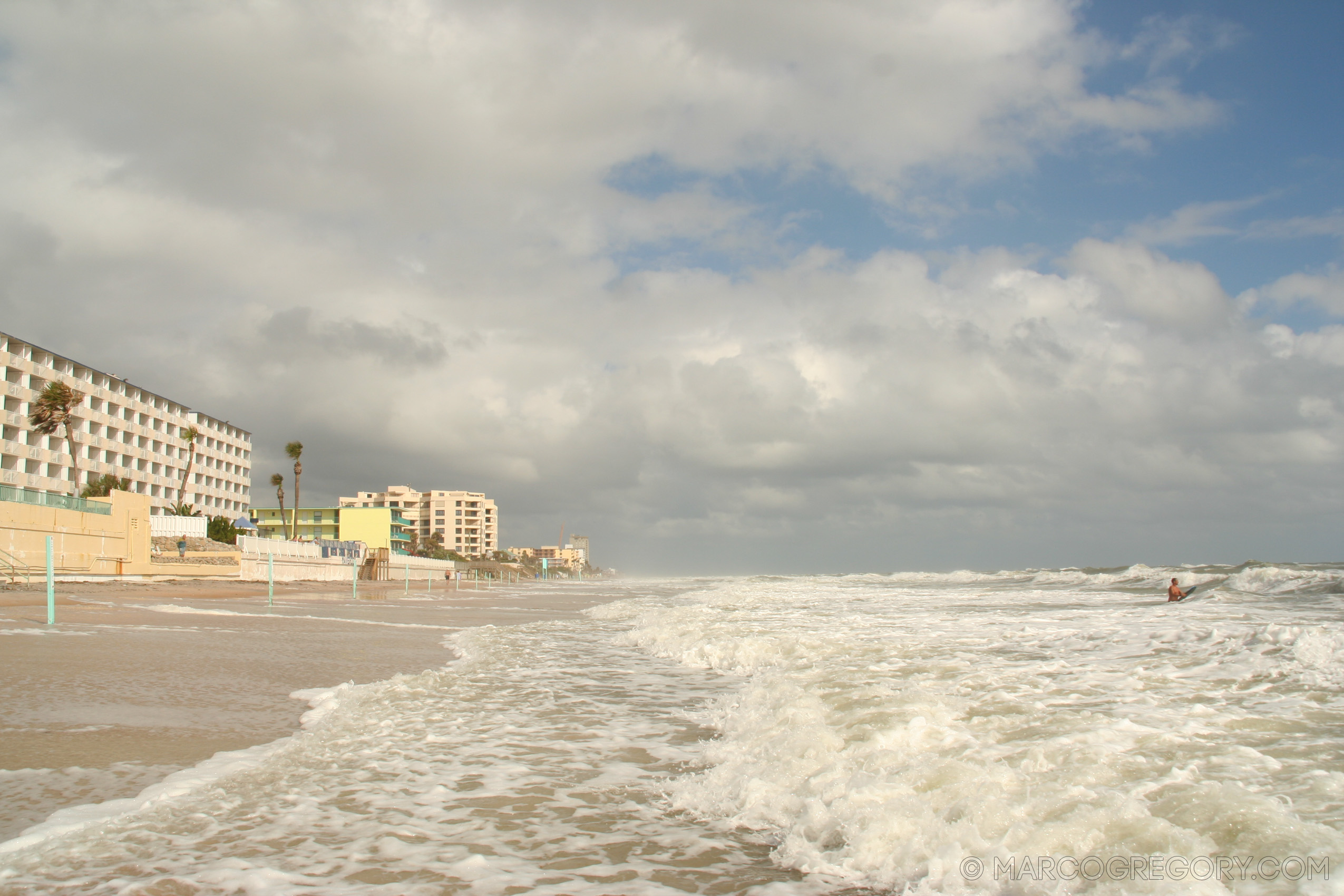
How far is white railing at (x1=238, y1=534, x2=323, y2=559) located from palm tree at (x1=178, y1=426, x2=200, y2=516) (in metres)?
28.4

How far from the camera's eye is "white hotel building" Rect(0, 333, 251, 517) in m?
67.1

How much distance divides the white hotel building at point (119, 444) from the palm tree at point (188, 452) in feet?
1.32

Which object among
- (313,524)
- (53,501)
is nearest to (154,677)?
(53,501)

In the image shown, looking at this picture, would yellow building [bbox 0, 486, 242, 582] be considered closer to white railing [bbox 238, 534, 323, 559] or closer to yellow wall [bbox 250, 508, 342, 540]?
white railing [bbox 238, 534, 323, 559]

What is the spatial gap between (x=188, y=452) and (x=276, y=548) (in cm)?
5199

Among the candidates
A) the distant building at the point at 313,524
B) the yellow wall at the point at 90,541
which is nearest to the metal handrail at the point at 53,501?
the yellow wall at the point at 90,541

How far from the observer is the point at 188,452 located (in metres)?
95.5

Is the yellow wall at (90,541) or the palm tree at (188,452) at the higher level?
the palm tree at (188,452)

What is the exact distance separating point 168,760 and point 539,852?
3.16 meters

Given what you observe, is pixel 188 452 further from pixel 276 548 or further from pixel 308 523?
pixel 276 548

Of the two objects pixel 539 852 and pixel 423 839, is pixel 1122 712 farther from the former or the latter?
pixel 423 839

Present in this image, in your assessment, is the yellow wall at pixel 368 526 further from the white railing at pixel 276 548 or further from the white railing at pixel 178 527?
the white railing at pixel 178 527

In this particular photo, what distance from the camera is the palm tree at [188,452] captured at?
283 ft

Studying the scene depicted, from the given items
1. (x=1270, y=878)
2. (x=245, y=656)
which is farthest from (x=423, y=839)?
(x=245, y=656)
